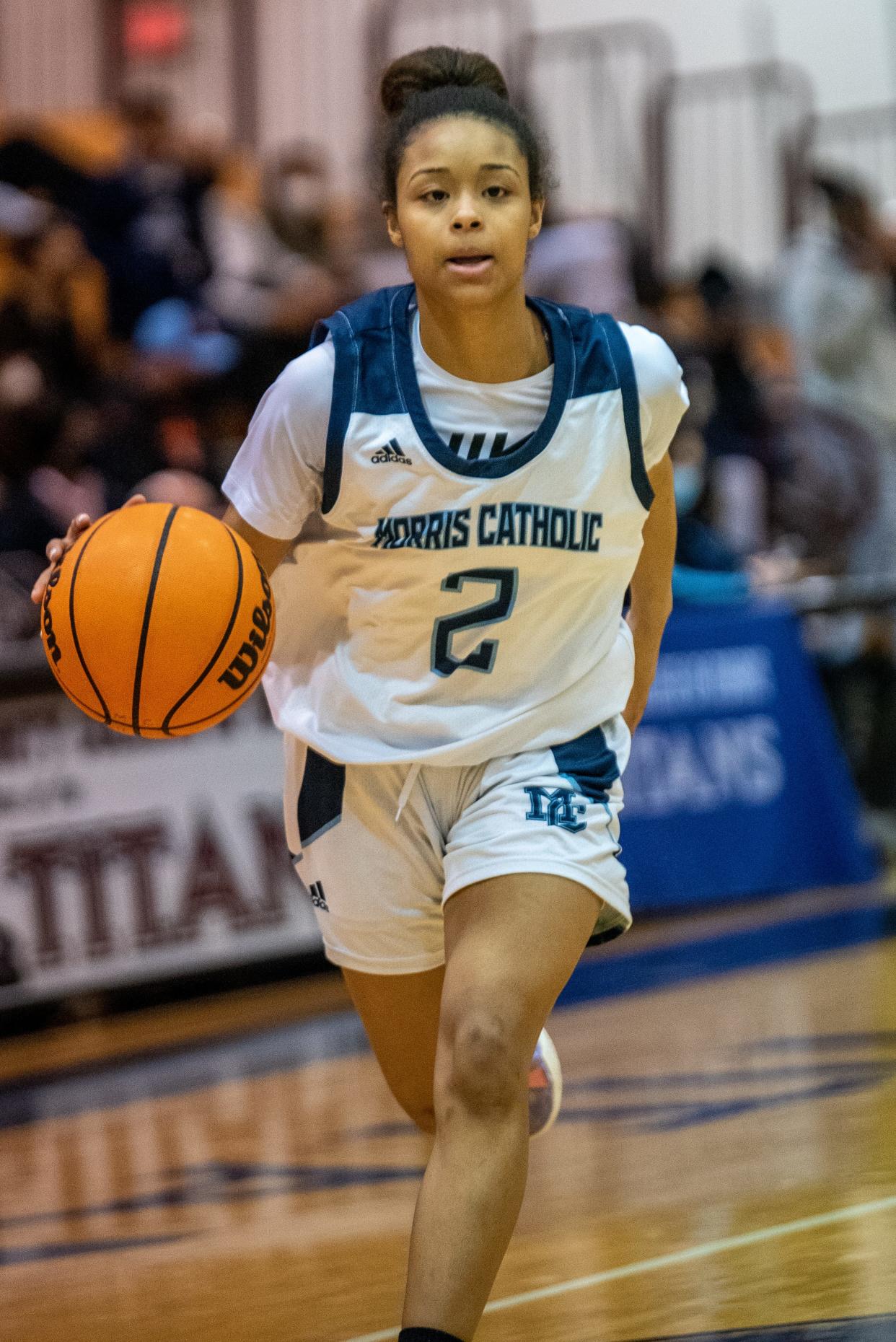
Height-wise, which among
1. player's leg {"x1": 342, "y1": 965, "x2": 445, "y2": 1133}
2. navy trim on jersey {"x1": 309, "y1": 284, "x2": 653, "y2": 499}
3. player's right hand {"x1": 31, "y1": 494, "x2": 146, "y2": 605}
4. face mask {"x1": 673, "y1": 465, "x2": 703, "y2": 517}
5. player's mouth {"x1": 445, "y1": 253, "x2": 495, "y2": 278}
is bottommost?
face mask {"x1": 673, "y1": 465, "x2": 703, "y2": 517}

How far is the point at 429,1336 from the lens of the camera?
277 centimetres

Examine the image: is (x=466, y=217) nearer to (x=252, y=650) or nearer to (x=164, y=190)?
(x=252, y=650)

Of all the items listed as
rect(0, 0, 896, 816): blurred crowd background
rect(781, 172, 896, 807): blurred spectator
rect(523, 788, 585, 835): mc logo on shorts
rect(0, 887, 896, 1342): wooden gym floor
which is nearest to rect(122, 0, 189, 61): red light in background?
rect(0, 0, 896, 816): blurred crowd background

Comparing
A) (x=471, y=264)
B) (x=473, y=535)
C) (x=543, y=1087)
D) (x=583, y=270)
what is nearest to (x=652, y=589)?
(x=473, y=535)

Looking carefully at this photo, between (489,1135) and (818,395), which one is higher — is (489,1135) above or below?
above

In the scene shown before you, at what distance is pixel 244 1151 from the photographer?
522cm

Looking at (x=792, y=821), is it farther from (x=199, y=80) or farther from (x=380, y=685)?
(x=199, y=80)

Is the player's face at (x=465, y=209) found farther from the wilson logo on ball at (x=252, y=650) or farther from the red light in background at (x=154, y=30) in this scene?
the red light in background at (x=154, y=30)

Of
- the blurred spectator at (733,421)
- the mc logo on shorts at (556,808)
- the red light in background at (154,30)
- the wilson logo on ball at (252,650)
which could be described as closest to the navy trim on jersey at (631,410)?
the mc logo on shorts at (556,808)

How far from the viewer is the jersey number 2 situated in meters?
3.38

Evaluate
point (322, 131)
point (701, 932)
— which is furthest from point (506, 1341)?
point (322, 131)

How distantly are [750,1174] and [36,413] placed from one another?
4991 mm

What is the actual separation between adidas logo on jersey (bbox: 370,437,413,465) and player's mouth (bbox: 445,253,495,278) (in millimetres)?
310

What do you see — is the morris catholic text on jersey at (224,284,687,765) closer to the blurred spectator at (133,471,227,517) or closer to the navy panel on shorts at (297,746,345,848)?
the navy panel on shorts at (297,746,345,848)
